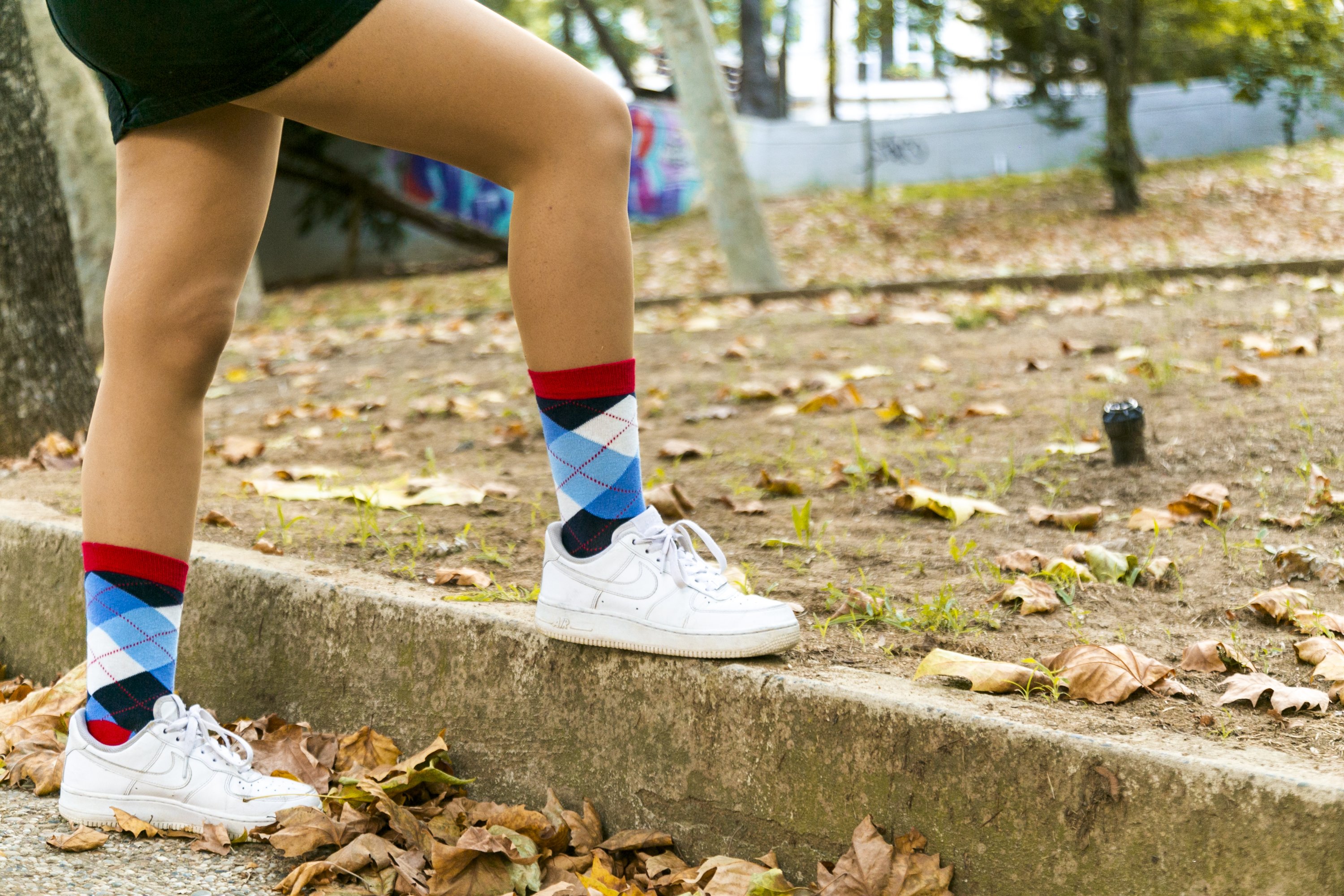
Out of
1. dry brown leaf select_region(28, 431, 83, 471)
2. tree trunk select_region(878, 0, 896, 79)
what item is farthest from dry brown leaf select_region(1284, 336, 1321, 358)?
tree trunk select_region(878, 0, 896, 79)

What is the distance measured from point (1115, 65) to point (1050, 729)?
11.4 metres

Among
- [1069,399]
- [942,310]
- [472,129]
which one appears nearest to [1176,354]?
[1069,399]

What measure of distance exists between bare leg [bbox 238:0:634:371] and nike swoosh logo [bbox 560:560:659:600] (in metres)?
0.30

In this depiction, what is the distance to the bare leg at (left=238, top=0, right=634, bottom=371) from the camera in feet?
4.30

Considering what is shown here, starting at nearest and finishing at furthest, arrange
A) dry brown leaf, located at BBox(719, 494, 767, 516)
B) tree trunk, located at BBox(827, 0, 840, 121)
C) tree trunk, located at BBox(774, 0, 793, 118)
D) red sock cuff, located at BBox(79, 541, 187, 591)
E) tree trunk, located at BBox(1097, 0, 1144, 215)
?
red sock cuff, located at BBox(79, 541, 187, 591)
dry brown leaf, located at BBox(719, 494, 767, 516)
tree trunk, located at BBox(1097, 0, 1144, 215)
tree trunk, located at BBox(827, 0, 840, 121)
tree trunk, located at BBox(774, 0, 793, 118)

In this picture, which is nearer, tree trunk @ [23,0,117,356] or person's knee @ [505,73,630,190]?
person's knee @ [505,73,630,190]

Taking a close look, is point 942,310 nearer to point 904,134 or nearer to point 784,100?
point 904,134

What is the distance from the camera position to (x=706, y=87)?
287 inches

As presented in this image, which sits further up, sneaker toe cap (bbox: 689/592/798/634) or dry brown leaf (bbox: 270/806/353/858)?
sneaker toe cap (bbox: 689/592/798/634)

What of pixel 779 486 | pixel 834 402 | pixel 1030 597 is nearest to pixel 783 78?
pixel 834 402

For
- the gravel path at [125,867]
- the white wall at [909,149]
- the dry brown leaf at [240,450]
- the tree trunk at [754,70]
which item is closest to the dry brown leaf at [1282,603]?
the gravel path at [125,867]

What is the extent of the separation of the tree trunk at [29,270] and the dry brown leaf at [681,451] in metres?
1.83

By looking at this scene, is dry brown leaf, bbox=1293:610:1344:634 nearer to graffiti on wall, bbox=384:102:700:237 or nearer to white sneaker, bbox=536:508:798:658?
white sneaker, bbox=536:508:798:658

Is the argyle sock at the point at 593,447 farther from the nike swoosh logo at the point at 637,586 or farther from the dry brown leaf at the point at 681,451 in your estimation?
Answer: the dry brown leaf at the point at 681,451
